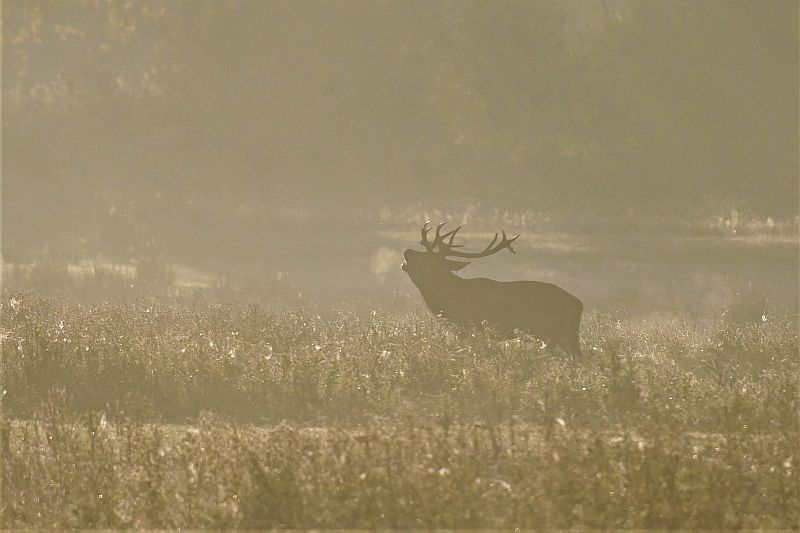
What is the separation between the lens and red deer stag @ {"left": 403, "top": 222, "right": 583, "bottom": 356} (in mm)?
14648

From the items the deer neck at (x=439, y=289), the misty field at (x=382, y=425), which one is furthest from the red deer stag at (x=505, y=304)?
the misty field at (x=382, y=425)

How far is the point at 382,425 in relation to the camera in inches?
373

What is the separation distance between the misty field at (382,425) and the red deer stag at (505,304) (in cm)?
32

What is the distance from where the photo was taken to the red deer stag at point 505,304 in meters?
14.6

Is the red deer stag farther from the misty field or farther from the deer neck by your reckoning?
the misty field

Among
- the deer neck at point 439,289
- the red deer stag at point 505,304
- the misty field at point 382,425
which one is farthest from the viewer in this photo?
the deer neck at point 439,289

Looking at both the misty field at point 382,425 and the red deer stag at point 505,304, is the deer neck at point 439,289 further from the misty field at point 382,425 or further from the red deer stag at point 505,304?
the misty field at point 382,425

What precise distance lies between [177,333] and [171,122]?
31.6m

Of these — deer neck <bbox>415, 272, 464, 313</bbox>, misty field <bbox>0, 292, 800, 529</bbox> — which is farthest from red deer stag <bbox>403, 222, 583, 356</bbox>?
misty field <bbox>0, 292, 800, 529</bbox>

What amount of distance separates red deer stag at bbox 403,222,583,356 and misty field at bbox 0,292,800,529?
0.32 meters

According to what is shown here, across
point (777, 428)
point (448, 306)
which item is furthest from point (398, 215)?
point (777, 428)

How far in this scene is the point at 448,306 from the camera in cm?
1535

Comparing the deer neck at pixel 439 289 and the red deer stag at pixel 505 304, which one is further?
the deer neck at pixel 439 289

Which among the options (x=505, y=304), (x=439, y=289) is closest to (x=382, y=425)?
(x=505, y=304)
